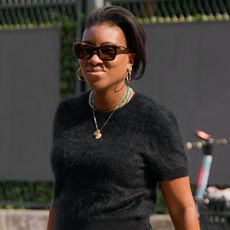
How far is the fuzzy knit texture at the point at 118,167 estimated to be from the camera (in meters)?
2.90

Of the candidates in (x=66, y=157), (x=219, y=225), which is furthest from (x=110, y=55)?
(x=219, y=225)

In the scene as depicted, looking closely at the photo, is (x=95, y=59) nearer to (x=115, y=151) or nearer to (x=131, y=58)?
(x=131, y=58)

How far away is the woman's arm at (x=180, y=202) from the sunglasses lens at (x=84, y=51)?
0.48m

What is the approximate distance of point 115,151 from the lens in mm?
2939

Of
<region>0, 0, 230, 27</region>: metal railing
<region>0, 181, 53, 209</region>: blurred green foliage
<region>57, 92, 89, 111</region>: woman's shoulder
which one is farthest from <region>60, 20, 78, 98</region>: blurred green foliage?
<region>57, 92, 89, 111</region>: woman's shoulder

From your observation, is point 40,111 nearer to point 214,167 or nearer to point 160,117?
point 214,167

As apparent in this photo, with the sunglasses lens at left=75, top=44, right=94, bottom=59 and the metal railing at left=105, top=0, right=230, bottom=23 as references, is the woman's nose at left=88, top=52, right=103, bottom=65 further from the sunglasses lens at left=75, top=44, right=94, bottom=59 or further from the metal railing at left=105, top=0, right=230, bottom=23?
the metal railing at left=105, top=0, right=230, bottom=23

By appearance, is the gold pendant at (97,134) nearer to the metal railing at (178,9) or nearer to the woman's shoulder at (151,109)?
the woman's shoulder at (151,109)

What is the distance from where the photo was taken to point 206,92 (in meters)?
7.32

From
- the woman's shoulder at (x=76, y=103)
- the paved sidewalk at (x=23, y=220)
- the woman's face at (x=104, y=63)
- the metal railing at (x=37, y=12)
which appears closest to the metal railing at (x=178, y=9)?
the metal railing at (x=37, y=12)

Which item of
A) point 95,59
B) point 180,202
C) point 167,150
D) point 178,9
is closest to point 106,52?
point 95,59

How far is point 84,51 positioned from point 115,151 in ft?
1.13

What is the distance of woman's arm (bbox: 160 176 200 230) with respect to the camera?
2.98 m

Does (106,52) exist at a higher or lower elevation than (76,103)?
higher
